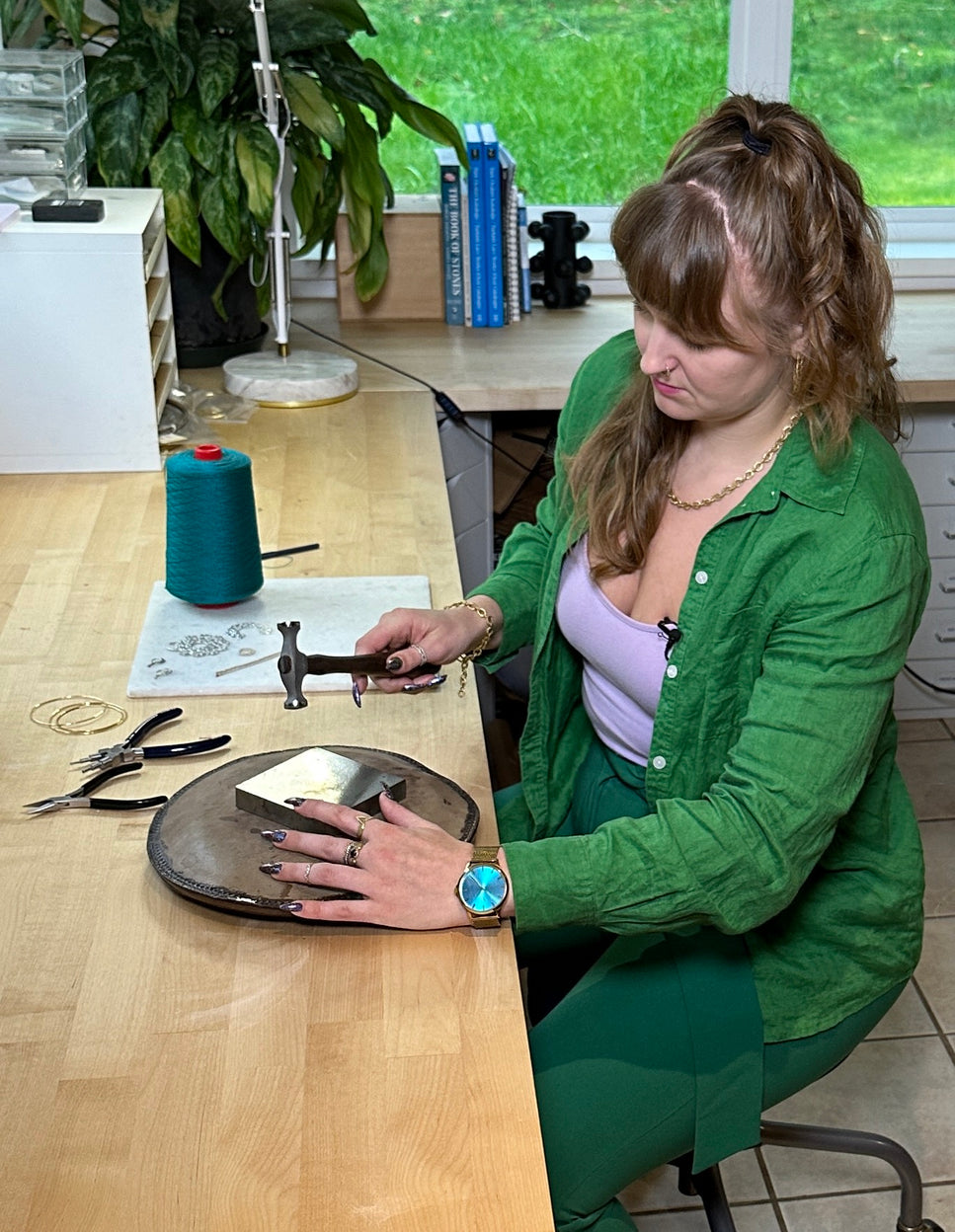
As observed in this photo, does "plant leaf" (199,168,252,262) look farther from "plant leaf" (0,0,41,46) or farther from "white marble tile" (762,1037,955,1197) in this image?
"white marble tile" (762,1037,955,1197)

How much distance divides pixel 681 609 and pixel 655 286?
290 mm

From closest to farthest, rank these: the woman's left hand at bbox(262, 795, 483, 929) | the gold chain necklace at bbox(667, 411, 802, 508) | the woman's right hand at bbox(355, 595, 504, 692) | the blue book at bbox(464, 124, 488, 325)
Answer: the woman's left hand at bbox(262, 795, 483, 929), the gold chain necklace at bbox(667, 411, 802, 508), the woman's right hand at bbox(355, 595, 504, 692), the blue book at bbox(464, 124, 488, 325)

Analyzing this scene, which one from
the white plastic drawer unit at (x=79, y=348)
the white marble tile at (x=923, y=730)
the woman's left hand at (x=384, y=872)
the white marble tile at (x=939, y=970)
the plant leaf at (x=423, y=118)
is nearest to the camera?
the woman's left hand at (x=384, y=872)

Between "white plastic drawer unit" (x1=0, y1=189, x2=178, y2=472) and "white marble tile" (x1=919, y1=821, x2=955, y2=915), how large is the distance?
4.84 ft

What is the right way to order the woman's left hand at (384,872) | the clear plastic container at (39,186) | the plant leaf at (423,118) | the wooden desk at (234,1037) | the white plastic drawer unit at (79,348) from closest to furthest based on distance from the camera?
the wooden desk at (234,1037)
the woman's left hand at (384,872)
the white plastic drawer unit at (79,348)
the clear plastic container at (39,186)
the plant leaf at (423,118)

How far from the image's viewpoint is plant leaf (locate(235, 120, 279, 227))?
2.39 meters

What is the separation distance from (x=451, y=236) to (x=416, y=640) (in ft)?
5.39

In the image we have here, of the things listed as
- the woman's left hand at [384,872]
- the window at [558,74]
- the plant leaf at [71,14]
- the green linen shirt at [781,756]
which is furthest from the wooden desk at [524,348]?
the woman's left hand at [384,872]

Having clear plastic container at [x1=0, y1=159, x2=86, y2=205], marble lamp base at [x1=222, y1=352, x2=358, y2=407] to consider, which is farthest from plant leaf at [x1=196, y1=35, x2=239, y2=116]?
marble lamp base at [x1=222, y1=352, x2=358, y2=407]

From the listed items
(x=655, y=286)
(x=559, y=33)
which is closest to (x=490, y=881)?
(x=655, y=286)

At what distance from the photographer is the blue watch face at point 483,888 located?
1107 mm

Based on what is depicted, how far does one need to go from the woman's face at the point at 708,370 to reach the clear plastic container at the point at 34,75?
1339 mm

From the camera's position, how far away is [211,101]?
7.86 ft

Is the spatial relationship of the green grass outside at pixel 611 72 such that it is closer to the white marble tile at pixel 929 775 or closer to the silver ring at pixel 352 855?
the white marble tile at pixel 929 775
